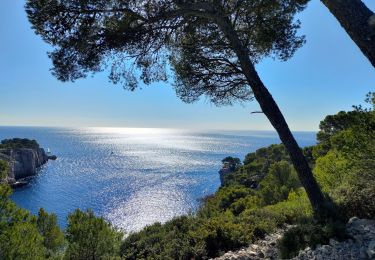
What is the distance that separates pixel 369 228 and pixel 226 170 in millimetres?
51714

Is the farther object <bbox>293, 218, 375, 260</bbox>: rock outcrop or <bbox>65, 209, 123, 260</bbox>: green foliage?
<bbox>65, 209, 123, 260</bbox>: green foliage

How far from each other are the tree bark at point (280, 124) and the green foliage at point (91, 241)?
5.07m

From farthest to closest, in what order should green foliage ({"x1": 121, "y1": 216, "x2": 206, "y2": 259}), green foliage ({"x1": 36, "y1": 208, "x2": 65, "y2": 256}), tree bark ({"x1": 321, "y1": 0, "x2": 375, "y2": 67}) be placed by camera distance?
green foliage ({"x1": 36, "y1": 208, "x2": 65, "y2": 256})
green foliage ({"x1": 121, "y1": 216, "x2": 206, "y2": 259})
tree bark ({"x1": 321, "y1": 0, "x2": 375, "y2": 67})

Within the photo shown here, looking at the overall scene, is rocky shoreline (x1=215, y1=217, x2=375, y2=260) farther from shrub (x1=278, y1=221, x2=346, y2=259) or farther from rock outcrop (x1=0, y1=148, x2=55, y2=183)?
rock outcrop (x1=0, y1=148, x2=55, y2=183)

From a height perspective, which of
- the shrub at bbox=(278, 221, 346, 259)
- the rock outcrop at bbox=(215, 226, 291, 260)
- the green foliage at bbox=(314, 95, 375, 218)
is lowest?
the rock outcrop at bbox=(215, 226, 291, 260)

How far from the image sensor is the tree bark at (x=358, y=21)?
340 cm

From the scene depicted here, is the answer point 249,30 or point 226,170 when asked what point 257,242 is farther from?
point 226,170

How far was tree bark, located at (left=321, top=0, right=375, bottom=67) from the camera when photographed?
3.40m

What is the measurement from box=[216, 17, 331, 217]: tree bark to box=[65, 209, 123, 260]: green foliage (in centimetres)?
507

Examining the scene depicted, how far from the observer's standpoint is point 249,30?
26.9 feet

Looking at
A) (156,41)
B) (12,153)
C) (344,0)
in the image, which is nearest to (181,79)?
(156,41)

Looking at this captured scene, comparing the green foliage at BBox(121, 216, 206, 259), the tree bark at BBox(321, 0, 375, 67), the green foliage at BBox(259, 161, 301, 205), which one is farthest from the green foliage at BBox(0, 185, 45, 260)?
the green foliage at BBox(259, 161, 301, 205)

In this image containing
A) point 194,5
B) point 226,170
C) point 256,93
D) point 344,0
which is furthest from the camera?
point 226,170

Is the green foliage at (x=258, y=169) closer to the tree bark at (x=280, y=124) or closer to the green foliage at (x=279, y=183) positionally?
the green foliage at (x=279, y=183)
